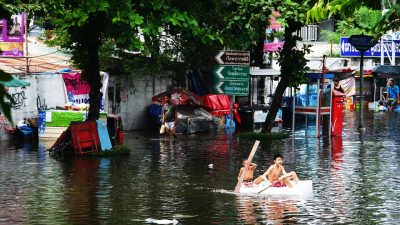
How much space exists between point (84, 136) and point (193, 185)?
576cm

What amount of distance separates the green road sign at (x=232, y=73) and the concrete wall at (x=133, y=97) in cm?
739

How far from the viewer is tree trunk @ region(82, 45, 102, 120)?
21.2 meters

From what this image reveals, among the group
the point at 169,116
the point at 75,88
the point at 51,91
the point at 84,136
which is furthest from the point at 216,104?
the point at 84,136

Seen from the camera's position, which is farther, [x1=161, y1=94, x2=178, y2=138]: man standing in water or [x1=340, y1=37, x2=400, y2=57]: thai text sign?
[x1=340, y1=37, x2=400, y2=57]: thai text sign

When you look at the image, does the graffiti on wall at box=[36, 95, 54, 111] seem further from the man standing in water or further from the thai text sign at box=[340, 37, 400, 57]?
the thai text sign at box=[340, 37, 400, 57]

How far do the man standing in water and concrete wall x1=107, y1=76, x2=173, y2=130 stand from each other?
199 cm

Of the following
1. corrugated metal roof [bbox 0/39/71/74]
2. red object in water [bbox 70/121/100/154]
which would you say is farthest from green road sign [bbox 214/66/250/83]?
corrugated metal roof [bbox 0/39/71/74]

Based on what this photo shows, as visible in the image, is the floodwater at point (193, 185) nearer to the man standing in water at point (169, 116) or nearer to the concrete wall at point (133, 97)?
the man standing in water at point (169, 116)

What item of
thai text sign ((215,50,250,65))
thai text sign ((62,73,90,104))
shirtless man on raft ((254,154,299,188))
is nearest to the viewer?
shirtless man on raft ((254,154,299,188))

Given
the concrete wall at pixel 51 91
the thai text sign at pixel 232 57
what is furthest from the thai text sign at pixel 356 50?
the thai text sign at pixel 232 57

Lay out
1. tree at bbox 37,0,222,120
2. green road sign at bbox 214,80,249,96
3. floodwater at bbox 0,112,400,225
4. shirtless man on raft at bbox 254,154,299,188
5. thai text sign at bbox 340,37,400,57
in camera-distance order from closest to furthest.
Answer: floodwater at bbox 0,112,400,225, shirtless man on raft at bbox 254,154,299,188, tree at bbox 37,0,222,120, green road sign at bbox 214,80,249,96, thai text sign at bbox 340,37,400,57

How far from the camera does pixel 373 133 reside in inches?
1166

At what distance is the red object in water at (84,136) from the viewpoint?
2089 cm

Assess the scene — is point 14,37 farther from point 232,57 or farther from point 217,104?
point 217,104
